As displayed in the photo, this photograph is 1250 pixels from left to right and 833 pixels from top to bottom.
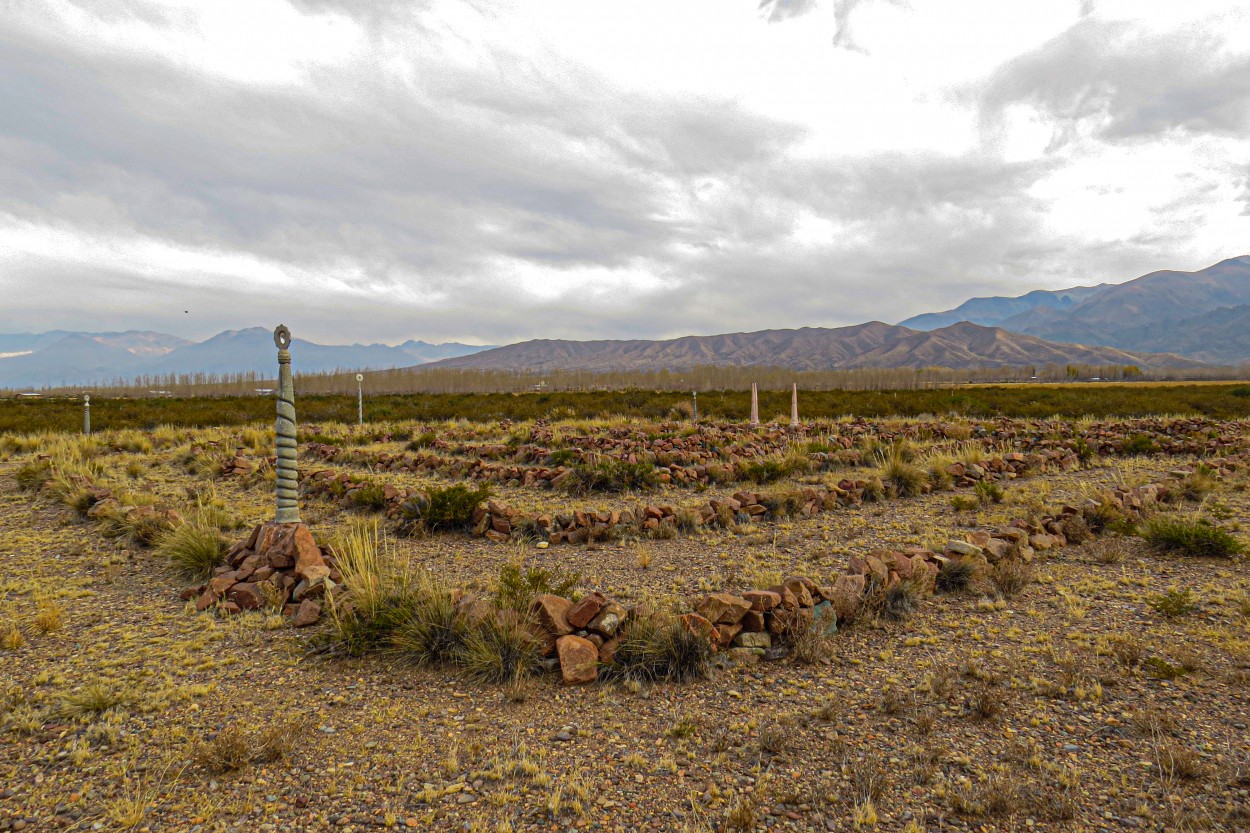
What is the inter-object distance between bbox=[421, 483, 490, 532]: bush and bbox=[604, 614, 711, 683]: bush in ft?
15.5

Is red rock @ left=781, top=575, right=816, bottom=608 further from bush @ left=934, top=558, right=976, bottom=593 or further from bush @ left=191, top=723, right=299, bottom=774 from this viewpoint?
bush @ left=191, top=723, right=299, bottom=774

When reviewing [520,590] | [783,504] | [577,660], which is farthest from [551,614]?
[783,504]

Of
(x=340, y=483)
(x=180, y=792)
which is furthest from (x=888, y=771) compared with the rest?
(x=340, y=483)

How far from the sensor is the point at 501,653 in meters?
4.54

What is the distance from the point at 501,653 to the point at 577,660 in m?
0.57

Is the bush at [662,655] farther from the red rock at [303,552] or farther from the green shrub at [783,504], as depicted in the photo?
the green shrub at [783,504]

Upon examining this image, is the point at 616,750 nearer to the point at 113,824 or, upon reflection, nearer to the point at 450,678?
the point at 450,678

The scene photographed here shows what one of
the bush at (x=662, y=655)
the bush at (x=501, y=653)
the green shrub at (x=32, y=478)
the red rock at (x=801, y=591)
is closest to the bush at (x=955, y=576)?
the red rock at (x=801, y=591)

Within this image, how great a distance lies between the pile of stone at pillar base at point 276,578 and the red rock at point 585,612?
2312 mm

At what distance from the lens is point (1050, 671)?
434 centimetres

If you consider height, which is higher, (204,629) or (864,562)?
(864,562)

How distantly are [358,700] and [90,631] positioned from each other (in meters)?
2.97

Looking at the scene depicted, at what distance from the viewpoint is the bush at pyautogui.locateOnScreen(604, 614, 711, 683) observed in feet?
14.7

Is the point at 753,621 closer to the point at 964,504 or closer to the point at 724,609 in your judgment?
the point at 724,609
